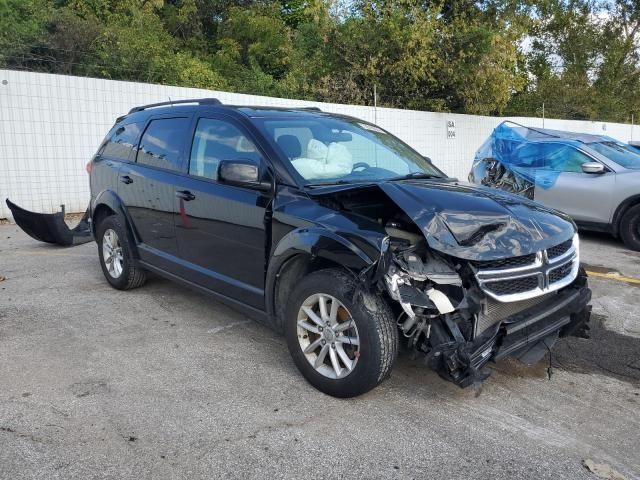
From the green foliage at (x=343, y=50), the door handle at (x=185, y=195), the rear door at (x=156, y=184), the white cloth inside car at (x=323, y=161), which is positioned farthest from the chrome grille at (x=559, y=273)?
the green foliage at (x=343, y=50)

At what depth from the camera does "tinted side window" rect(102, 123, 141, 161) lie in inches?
217

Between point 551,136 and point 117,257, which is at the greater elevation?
point 551,136

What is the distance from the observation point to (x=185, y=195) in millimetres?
4531

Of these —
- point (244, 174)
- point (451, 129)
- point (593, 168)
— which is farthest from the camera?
point (451, 129)

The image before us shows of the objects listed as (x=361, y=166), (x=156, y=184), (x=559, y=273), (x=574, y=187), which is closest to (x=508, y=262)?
(x=559, y=273)

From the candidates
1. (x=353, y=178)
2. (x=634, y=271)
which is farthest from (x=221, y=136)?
(x=634, y=271)

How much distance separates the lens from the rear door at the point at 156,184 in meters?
4.76

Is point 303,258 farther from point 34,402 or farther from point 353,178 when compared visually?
point 34,402

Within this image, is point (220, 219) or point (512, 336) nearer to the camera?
point (512, 336)

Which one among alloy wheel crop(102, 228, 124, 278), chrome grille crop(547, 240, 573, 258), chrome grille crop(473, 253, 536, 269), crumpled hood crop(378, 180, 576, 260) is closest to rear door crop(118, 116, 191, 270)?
alloy wheel crop(102, 228, 124, 278)

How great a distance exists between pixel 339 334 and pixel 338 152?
5.06ft

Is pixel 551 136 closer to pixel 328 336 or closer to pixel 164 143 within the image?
pixel 164 143

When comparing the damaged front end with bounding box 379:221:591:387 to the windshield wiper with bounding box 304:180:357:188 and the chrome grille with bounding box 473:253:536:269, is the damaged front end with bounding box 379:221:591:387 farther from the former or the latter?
the windshield wiper with bounding box 304:180:357:188

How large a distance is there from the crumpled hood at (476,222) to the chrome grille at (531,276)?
0.08 metres
